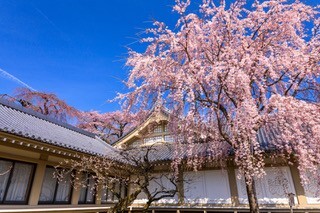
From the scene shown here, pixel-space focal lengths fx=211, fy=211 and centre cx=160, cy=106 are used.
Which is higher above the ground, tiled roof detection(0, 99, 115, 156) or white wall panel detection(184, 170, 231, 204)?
tiled roof detection(0, 99, 115, 156)

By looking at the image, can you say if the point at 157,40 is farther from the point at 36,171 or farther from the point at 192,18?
the point at 36,171

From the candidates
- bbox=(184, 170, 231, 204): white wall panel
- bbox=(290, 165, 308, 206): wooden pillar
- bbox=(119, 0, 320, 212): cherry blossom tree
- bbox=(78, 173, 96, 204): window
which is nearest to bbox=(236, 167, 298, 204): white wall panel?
bbox=(290, 165, 308, 206): wooden pillar

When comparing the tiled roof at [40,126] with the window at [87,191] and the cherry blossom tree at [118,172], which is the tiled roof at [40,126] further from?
the window at [87,191]

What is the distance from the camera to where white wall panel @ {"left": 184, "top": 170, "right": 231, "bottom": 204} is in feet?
30.5

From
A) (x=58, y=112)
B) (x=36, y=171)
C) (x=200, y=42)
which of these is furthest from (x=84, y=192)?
(x=58, y=112)

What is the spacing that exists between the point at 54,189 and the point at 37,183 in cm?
87

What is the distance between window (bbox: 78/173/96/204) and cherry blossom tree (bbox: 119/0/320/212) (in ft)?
14.0

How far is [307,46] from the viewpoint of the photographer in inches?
241

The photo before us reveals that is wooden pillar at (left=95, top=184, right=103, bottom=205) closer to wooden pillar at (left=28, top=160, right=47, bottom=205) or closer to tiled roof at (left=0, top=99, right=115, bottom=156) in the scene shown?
tiled roof at (left=0, top=99, right=115, bottom=156)

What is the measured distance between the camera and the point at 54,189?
765 centimetres

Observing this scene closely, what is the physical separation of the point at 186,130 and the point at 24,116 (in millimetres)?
7412

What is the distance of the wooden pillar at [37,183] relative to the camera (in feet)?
22.0

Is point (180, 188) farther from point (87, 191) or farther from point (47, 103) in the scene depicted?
point (47, 103)

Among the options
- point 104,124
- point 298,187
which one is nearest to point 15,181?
point 298,187
